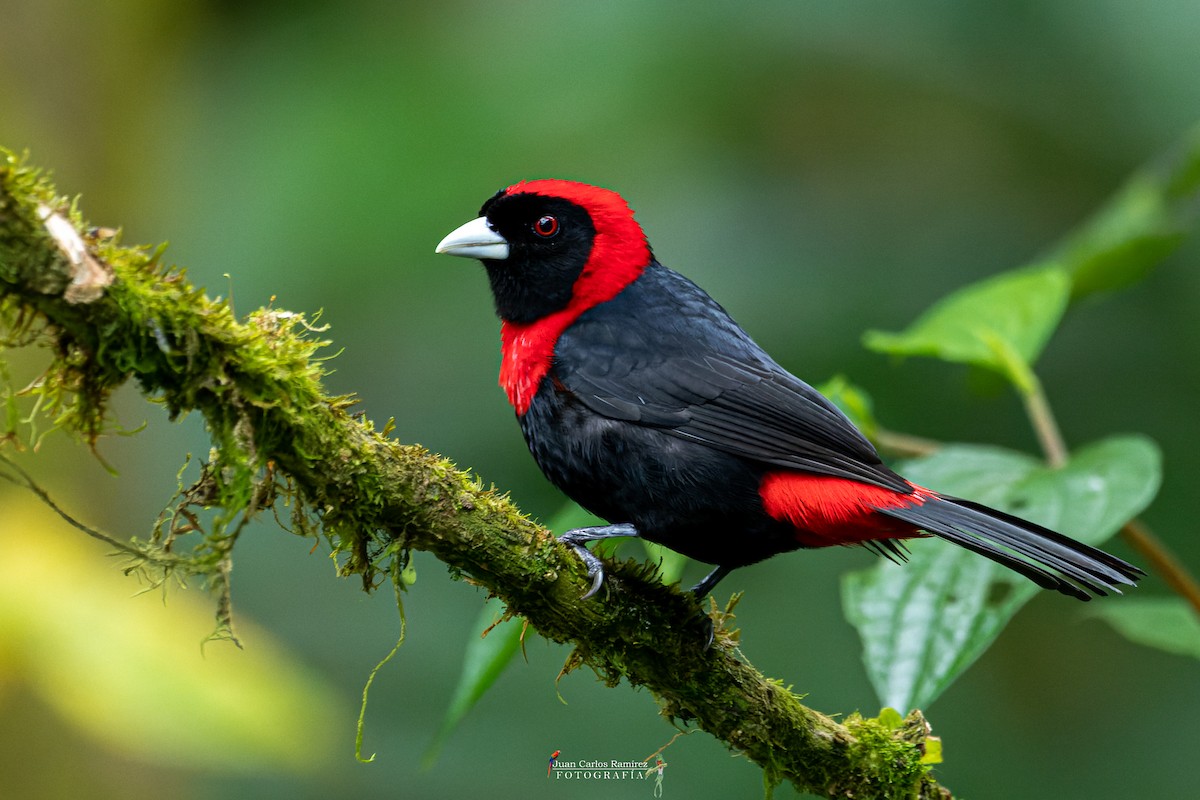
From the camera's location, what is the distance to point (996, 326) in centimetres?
296

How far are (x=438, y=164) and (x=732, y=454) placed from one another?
3.80 meters

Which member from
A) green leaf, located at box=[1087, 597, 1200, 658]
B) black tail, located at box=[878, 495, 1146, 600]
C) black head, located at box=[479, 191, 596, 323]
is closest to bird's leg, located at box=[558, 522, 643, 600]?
black tail, located at box=[878, 495, 1146, 600]

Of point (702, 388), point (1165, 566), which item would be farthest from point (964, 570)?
point (702, 388)

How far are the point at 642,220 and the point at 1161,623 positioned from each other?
383 centimetres

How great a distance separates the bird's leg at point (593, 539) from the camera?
2.23 m

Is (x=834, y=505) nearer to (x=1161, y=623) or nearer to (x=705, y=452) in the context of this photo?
(x=705, y=452)

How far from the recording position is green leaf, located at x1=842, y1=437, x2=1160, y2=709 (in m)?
2.32

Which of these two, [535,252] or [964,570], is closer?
[964,570]

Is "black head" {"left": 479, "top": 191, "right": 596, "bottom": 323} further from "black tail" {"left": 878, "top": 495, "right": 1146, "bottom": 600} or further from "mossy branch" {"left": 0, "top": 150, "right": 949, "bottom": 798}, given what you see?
"black tail" {"left": 878, "top": 495, "right": 1146, "bottom": 600}

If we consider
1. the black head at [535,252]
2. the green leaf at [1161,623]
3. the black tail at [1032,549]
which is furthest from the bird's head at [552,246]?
the green leaf at [1161,623]

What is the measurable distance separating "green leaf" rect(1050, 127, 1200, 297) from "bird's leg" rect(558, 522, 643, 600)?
69.4 inches

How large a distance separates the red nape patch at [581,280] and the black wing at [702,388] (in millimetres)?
62

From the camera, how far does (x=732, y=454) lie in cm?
262

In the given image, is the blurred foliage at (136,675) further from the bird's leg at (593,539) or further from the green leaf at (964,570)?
the green leaf at (964,570)
